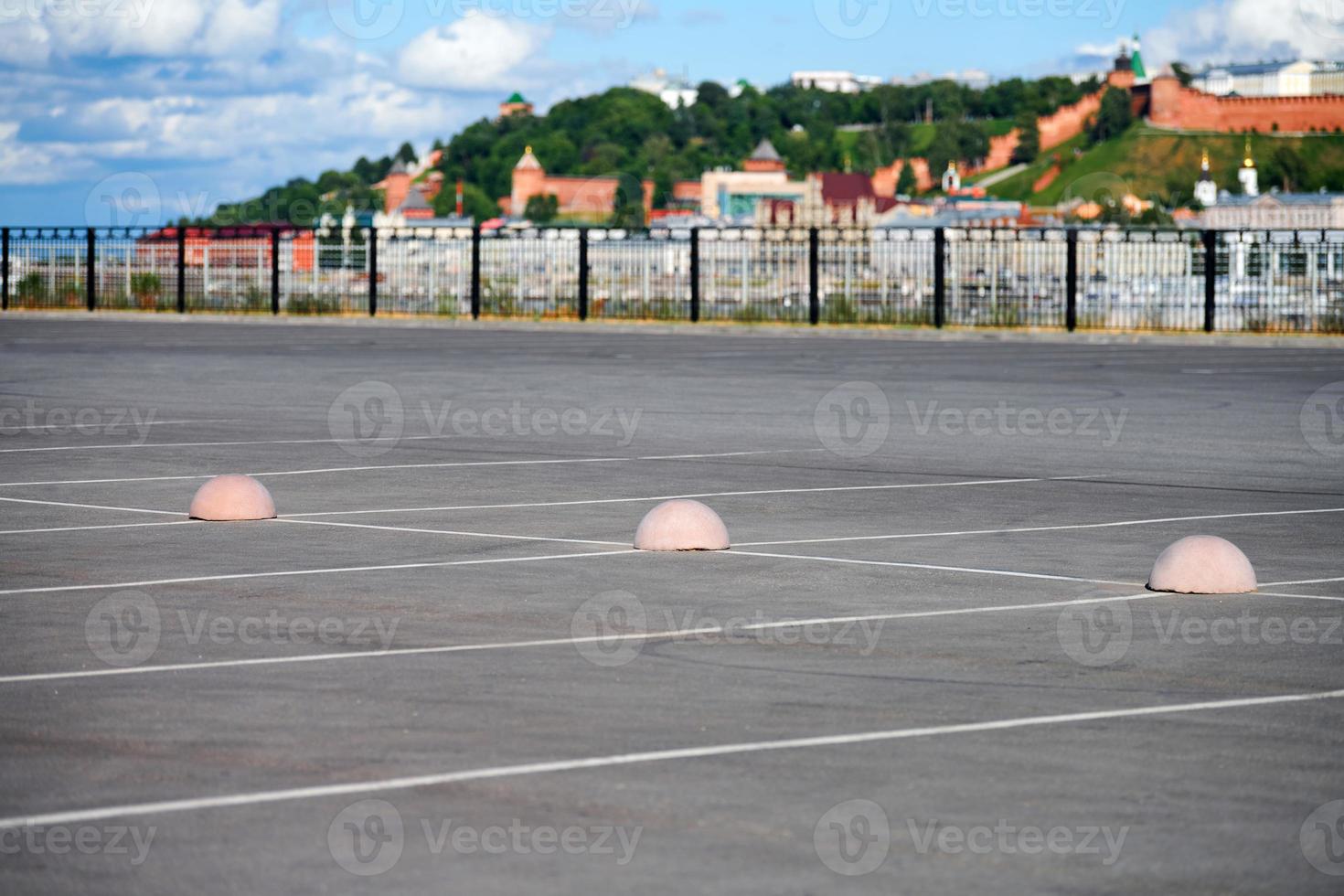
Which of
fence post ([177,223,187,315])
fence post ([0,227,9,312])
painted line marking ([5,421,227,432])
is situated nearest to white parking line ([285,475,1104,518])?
painted line marking ([5,421,227,432])

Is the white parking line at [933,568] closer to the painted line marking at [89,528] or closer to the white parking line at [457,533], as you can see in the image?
the white parking line at [457,533]

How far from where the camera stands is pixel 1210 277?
3741 cm

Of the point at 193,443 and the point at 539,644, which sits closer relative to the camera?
the point at 539,644

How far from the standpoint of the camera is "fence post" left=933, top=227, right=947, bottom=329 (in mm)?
39219

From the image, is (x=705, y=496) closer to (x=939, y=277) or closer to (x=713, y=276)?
(x=939, y=277)

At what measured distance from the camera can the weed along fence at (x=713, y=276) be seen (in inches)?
1513

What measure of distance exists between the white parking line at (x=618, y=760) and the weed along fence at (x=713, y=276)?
1251 inches

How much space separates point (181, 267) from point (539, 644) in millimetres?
39918

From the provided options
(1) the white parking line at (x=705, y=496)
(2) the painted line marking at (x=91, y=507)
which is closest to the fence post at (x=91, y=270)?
(2) the painted line marking at (x=91, y=507)

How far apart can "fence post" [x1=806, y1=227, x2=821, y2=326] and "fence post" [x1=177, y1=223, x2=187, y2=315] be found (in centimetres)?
1486

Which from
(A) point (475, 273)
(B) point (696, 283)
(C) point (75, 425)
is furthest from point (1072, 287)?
(C) point (75, 425)

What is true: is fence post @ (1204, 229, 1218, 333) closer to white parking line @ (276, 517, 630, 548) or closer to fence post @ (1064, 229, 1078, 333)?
fence post @ (1064, 229, 1078, 333)

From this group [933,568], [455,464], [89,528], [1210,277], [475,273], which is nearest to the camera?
[933,568]

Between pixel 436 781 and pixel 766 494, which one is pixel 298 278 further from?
pixel 436 781
